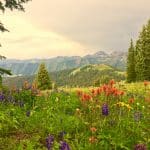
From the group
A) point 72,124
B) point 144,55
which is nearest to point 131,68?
point 144,55

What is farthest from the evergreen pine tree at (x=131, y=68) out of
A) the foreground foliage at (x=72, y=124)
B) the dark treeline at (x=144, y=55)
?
the foreground foliage at (x=72, y=124)

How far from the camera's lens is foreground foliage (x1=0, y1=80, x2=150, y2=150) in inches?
335

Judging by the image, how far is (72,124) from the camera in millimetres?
10289

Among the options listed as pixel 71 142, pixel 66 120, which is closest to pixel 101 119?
pixel 66 120

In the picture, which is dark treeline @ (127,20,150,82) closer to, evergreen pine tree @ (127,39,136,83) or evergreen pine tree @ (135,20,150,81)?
evergreen pine tree @ (135,20,150,81)

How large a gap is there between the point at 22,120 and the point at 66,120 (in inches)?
48.2

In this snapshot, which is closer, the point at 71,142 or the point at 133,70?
the point at 71,142

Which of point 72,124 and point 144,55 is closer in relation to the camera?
point 72,124

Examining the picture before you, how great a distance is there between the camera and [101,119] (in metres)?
10.4

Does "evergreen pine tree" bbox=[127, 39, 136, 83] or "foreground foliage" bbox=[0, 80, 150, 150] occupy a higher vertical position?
"evergreen pine tree" bbox=[127, 39, 136, 83]

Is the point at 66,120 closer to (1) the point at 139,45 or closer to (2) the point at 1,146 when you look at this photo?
(2) the point at 1,146

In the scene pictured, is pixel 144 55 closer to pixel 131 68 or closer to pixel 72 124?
pixel 131 68

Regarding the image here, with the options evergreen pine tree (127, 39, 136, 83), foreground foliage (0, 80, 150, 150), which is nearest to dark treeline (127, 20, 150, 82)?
evergreen pine tree (127, 39, 136, 83)

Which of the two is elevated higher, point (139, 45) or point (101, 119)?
point (139, 45)
